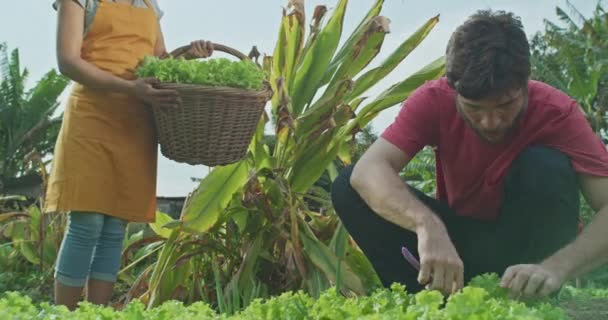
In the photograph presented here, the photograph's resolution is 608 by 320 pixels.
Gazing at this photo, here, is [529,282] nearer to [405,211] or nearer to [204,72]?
[405,211]

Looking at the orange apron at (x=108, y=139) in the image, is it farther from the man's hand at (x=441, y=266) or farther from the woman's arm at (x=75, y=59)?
the man's hand at (x=441, y=266)

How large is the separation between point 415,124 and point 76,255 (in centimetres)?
129

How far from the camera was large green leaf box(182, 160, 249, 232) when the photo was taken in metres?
3.68

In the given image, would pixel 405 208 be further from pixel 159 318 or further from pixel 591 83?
pixel 591 83

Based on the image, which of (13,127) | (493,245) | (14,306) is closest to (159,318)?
(14,306)

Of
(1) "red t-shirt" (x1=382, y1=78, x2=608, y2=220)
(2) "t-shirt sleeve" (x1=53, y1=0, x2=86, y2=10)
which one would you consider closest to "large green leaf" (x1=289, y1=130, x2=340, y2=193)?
(1) "red t-shirt" (x1=382, y1=78, x2=608, y2=220)

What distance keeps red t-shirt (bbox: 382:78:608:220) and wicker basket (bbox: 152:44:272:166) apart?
0.64 meters

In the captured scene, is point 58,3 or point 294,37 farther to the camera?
point 294,37

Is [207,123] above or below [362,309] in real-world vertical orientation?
above

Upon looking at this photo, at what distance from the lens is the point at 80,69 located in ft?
9.81

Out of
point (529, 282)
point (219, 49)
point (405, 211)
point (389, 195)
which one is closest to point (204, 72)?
point (219, 49)

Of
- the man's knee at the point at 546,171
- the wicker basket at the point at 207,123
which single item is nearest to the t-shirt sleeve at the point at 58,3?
the wicker basket at the point at 207,123

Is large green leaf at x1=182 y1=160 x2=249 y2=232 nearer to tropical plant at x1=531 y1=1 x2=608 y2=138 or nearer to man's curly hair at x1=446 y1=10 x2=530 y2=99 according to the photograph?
man's curly hair at x1=446 y1=10 x2=530 y2=99

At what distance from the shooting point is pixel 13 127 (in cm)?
1543
